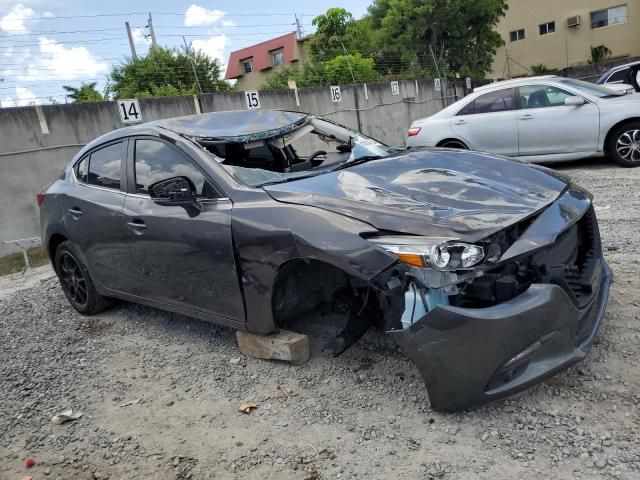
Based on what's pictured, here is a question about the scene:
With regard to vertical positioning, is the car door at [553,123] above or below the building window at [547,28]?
below

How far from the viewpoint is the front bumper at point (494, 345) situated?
7.75 feet

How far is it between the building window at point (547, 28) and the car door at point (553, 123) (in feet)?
94.9

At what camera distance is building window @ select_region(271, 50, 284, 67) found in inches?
1682

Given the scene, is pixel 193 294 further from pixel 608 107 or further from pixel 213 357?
pixel 608 107

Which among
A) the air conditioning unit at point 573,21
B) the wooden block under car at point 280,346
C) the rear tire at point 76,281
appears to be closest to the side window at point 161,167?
the wooden block under car at point 280,346

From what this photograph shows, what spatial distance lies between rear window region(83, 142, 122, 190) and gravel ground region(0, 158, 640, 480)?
1255mm

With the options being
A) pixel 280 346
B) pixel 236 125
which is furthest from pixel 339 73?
pixel 280 346

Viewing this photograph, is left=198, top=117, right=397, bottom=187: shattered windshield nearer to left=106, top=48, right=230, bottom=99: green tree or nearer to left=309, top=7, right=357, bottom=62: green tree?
left=106, top=48, right=230, bottom=99: green tree

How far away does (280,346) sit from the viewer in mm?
3293

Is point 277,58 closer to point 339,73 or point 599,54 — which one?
point 339,73

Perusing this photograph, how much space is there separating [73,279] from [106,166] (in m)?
1.20

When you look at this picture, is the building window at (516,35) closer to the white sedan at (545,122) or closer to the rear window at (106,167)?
the white sedan at (545,122)

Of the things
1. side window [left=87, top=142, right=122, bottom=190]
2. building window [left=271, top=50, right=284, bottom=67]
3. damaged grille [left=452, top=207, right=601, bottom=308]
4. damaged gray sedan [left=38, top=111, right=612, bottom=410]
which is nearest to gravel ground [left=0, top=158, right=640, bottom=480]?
damaged gray sedan [left=38, top=111, right=612, bottom=410]

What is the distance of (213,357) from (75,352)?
4.03 feet
